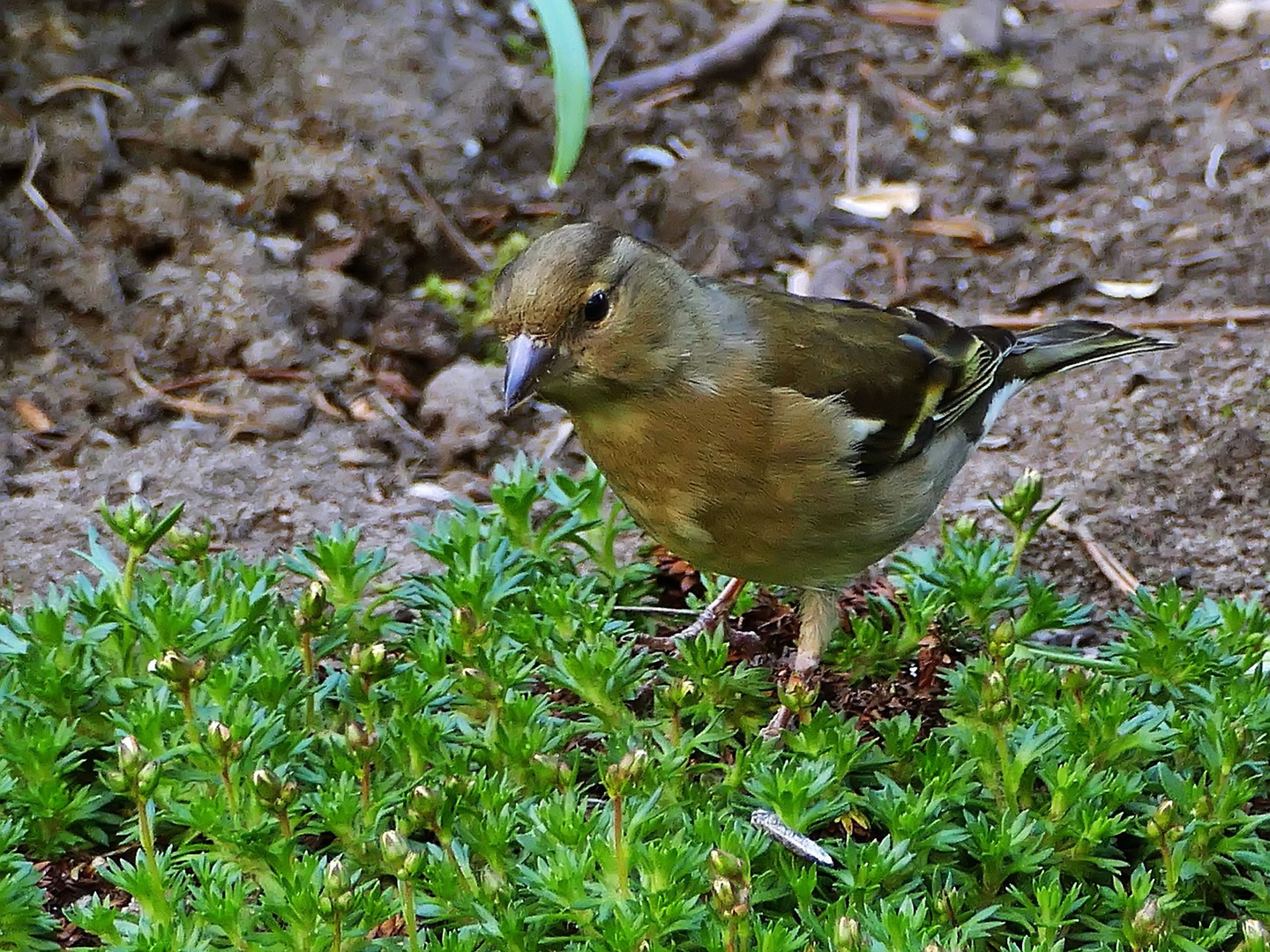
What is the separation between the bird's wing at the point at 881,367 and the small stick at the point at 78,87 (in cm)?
293

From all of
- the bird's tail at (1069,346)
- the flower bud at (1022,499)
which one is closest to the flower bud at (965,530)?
the flower bud at (1022,499)

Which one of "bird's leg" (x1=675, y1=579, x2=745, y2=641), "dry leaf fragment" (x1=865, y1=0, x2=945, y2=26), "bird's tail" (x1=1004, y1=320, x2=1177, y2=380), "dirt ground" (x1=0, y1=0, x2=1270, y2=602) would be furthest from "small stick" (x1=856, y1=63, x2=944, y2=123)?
"bird's leg" (x1=675, y1=579, x2=745, y2=641)

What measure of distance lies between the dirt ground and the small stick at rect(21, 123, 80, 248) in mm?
13

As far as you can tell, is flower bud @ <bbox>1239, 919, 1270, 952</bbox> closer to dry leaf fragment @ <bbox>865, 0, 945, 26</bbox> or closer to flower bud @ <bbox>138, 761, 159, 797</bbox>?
flower bud @ <bbox>138, 761, 159, 797</bbox>

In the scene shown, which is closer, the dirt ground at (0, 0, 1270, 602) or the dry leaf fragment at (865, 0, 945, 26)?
the dirt ground at (0, 0, 1270, 602)

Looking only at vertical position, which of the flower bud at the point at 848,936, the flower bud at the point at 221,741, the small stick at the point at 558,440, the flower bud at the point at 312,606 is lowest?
the small stick at the point at 558,440

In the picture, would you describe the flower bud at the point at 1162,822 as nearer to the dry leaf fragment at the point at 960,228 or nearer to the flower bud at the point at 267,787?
the flower bud at the point at 267,787

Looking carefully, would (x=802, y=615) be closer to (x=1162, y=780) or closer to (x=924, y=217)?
(x=1162, y=780)

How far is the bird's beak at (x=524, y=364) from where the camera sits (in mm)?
3092

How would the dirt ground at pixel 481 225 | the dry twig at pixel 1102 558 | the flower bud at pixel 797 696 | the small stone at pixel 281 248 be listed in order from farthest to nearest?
the small stone at pixel 281 248
the dirt ground at pixel 481 225
the dry twig at pixel 1102 558
the flower bud at pixel 797 696

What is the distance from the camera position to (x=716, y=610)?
388cm

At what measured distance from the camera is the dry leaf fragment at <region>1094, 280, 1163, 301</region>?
217 inches

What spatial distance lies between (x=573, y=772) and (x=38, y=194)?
334 cm

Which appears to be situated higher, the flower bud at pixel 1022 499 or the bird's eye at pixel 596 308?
the bird's eye at pixel 596 308
